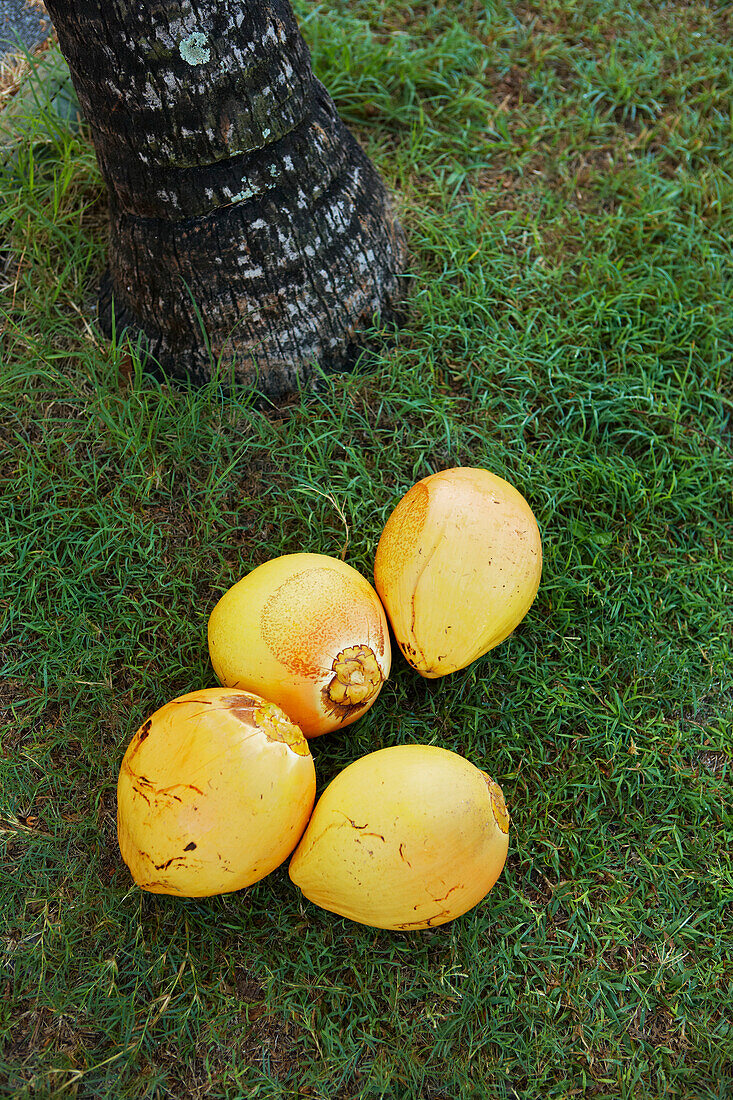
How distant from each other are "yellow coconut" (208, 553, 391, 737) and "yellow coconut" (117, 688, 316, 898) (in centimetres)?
9

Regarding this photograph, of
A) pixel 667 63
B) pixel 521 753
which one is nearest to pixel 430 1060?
pixel 521 753

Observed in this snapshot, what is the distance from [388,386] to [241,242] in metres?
0.64

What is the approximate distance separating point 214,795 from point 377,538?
97cm

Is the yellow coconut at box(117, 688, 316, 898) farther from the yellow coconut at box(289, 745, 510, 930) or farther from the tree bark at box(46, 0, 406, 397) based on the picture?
the tree bark at box(46, 0, 406, 397)

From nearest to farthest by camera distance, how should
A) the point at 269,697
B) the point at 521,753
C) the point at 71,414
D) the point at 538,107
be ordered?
the point at 269,697, the point at 521,753, the point at 71,414, the point at 538,107

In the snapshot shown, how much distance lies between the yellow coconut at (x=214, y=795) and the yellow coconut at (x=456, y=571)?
411 mm

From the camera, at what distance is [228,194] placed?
82.0 inches

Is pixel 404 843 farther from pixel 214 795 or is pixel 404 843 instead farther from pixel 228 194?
pixel 228 194

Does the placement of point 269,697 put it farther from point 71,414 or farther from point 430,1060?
point 71,414

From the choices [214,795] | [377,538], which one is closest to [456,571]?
[377,538]

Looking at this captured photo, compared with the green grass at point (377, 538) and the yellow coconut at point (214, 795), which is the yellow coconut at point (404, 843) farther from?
the green grass at point (377, 538)

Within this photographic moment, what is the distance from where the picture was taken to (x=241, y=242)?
2.18 metres

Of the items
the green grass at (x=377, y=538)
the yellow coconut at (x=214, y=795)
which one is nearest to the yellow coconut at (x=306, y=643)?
the yellow coconut at (x=214, y=795)

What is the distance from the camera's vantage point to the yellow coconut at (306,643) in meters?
1.78
